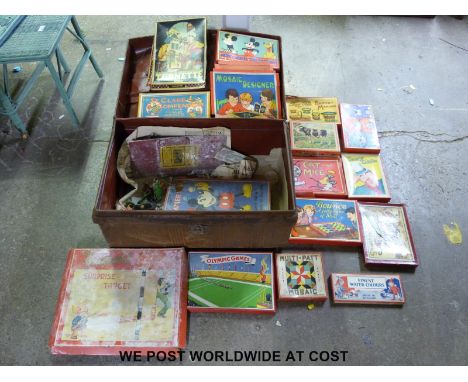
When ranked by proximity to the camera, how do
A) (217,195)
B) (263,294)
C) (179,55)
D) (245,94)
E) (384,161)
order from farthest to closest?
(384,161) < (179,55) < (245,94) < (217,195) < (263,294)

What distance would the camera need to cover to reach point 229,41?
2.37 m

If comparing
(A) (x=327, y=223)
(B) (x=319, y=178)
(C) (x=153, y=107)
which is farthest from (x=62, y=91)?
(A) (x=327, y=223)

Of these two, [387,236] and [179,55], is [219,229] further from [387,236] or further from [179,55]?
[179,55]

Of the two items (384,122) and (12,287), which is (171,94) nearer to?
(12,287)

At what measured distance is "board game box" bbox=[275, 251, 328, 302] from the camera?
6.45 ft

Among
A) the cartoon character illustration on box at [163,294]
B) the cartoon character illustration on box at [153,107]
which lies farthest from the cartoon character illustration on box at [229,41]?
the cartoon character illustration on box at [163,294]

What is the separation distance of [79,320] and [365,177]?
6.18 ft

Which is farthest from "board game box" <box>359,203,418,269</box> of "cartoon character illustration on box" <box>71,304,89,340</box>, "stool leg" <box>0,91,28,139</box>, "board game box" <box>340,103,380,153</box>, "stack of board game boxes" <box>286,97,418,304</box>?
"stool leg" <box>0,91,28,139</box>

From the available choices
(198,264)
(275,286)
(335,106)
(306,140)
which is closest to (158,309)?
(198,264)

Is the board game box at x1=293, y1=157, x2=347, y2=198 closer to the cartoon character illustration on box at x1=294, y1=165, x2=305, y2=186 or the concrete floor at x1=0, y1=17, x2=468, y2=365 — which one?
the cartoon character illustration on box at x1=294, y1=165, x2=305, y2=186

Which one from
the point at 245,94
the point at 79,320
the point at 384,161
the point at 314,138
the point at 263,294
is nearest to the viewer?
the point at 79,320

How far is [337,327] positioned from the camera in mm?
1963

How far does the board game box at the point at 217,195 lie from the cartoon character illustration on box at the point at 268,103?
0.40m

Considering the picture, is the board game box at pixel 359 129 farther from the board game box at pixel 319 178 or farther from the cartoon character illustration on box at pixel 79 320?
the cartoon character illustration on box at pixel 79 320
